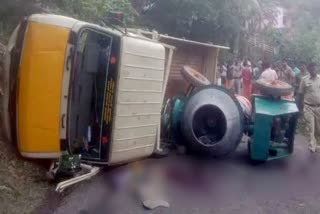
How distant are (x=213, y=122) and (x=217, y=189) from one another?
190 centimetres

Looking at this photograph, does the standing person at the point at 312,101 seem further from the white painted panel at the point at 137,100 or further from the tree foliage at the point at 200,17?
the tree foliage at the point at 200,17

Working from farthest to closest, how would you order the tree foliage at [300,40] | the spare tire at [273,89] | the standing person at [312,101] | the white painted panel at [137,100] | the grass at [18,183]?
the tree foliage at [300,40] → the standing person at [312,101] → the spare tire at [273,89] → the white painted panel at [137,100] → the grass at [18,183]

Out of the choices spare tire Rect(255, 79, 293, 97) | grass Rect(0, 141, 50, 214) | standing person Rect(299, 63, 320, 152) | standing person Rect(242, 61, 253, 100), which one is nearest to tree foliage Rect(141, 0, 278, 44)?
standing person Rect(242, 61, 253, 100)

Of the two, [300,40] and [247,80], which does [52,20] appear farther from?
[300,40]

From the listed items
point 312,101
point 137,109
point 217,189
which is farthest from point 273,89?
point 137,109

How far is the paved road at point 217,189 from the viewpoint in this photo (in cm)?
475

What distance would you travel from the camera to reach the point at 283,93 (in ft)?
24.0

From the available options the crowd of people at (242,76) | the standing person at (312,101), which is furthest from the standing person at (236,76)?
the standing person at (312,101)

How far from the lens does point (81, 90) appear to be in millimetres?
5703

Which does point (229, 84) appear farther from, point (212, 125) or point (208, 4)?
point (212, 125)

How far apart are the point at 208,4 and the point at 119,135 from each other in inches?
351

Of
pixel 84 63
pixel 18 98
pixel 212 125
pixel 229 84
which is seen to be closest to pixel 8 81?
pixel 18 98

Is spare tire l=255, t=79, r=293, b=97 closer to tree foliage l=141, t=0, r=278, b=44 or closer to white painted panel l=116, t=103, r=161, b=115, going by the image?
white painted panel l=116, t=103, r=161, b=115

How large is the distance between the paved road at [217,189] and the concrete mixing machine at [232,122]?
25 cm
